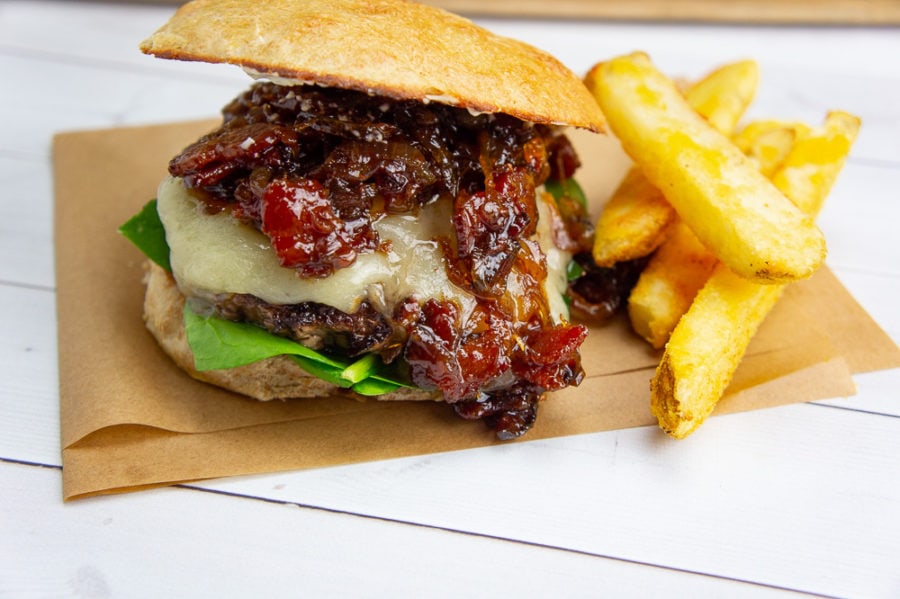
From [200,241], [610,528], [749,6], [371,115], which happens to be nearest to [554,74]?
[371,115]

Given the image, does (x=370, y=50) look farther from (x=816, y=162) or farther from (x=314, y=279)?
(x=816, y=162)

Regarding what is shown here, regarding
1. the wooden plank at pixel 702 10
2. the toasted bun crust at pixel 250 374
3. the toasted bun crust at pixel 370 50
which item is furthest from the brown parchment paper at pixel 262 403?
the wooden plank at pixel 702 10

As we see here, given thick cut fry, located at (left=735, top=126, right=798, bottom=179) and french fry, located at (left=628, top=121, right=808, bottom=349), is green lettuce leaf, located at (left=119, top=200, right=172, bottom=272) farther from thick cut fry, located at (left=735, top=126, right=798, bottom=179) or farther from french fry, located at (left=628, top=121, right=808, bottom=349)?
thick cut fry, located at (left=735, top=126, right=798, bottom=179)

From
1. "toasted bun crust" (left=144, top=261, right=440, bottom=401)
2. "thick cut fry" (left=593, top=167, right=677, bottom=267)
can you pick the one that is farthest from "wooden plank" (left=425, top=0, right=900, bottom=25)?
"toasted bun crust" (left=144, top=261, right=440, bottom=401)

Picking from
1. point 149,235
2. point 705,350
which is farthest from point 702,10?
point 149,235

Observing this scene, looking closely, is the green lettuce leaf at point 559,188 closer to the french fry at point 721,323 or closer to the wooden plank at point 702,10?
the french fry at point 721,323
